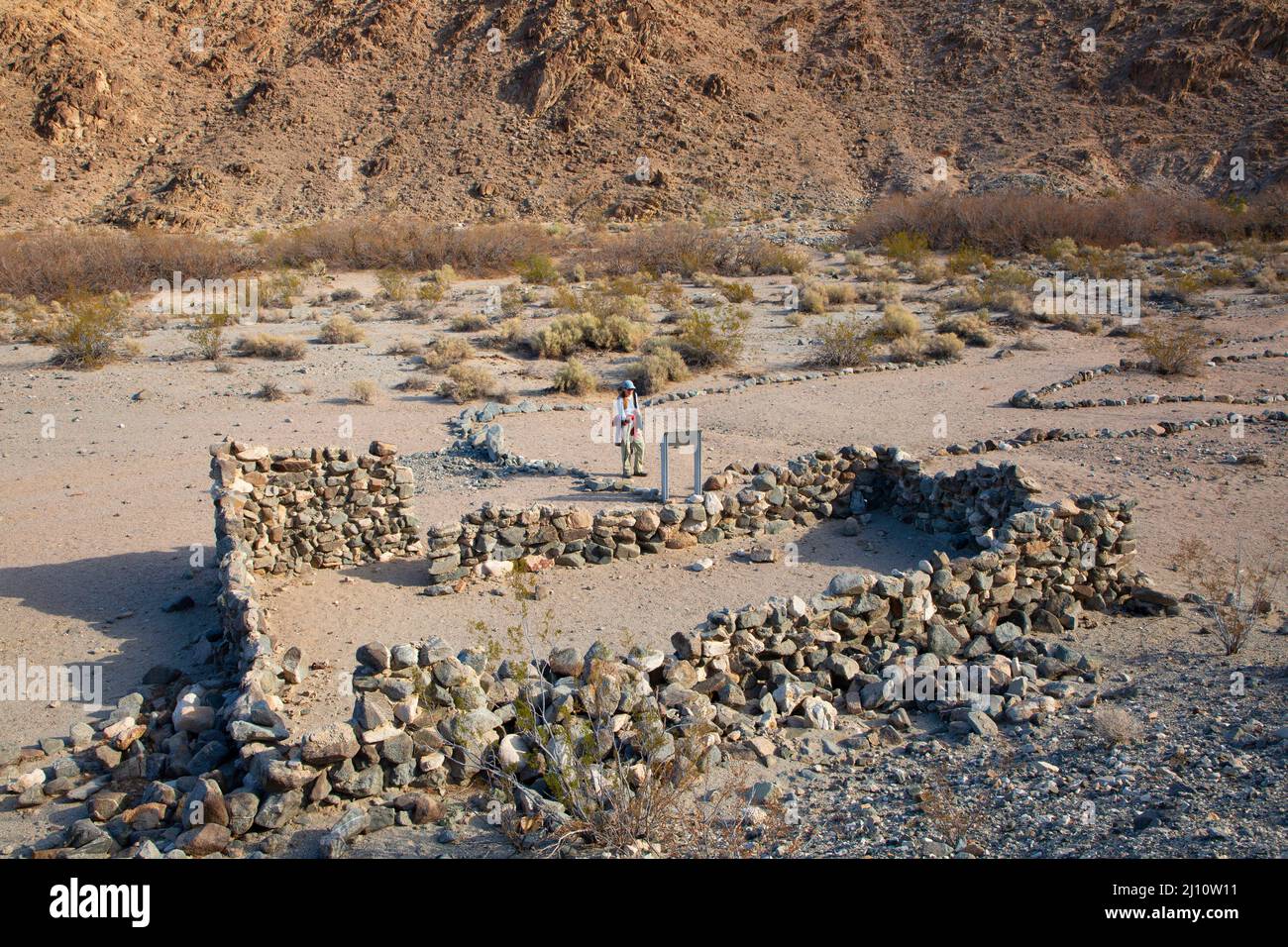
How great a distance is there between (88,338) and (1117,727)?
63.3 ft

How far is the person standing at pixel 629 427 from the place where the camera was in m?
12.7

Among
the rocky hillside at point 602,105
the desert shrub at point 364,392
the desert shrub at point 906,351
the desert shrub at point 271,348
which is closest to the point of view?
the desert shrub at point 364,392

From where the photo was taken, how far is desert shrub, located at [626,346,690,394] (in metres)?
18.3

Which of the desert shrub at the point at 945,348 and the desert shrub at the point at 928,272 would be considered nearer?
the desert shrub at the point at 945,348

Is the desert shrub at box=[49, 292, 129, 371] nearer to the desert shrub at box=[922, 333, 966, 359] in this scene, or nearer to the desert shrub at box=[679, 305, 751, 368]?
the desert shrub at box=[679, 305, 751, 368]

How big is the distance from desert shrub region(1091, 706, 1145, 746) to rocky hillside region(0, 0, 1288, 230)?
39.7 metres

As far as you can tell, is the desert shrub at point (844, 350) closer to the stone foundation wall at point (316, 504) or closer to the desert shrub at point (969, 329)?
the desert shrub at point (969, 329)

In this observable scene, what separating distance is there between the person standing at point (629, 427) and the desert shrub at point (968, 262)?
21160 millimetres

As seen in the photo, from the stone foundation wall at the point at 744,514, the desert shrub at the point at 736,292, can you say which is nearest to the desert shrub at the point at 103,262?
the desert shrub at the point at 736,292

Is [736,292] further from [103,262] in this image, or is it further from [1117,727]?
[1117,727]

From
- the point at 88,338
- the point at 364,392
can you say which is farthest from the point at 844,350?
the point at 88,338

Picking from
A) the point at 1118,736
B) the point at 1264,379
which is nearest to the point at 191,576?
the point at 1118,736

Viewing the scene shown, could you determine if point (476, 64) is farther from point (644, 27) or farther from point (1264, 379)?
point (1264, 379)

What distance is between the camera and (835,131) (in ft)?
165
